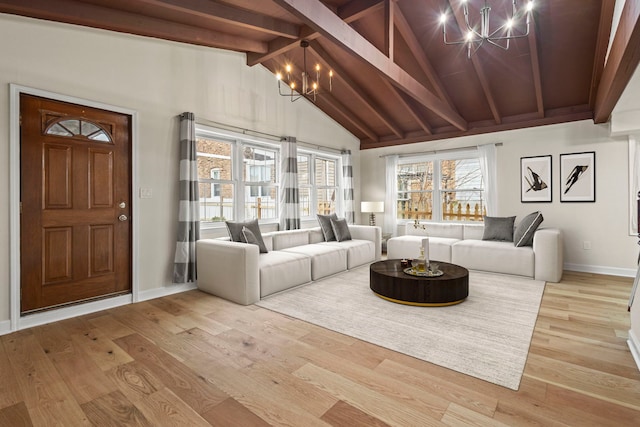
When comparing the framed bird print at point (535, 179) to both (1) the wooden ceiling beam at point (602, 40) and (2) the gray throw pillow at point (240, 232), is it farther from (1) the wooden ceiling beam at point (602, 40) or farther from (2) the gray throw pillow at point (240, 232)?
(2) the gray throw pillow at point (240, 232)

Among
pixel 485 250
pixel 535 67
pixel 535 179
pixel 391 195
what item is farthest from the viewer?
pixel 391 195

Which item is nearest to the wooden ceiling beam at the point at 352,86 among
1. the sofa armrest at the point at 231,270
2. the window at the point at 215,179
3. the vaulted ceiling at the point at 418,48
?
the vaulted ceiling at the point at 418,48

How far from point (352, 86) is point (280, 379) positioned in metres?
4.52

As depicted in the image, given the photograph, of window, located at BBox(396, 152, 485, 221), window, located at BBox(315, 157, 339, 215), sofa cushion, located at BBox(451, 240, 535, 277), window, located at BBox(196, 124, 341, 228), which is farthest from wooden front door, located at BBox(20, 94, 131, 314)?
window, located at BBox(396, 152, 485, 221)

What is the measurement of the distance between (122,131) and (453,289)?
386 centimetres

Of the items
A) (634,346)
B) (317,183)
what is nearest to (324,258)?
(317,183)

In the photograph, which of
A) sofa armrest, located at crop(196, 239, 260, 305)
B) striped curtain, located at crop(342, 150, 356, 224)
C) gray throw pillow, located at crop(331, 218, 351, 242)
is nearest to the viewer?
sofa armrest, located at crop(196, 239, 260, 305)

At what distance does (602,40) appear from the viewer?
129 inches

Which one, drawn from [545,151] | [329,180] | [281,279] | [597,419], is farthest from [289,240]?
[545,151]

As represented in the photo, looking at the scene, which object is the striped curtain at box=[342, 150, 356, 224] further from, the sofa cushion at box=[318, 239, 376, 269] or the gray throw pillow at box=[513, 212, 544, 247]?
the gray throw pillow at box=[513, 212, 544, 247]

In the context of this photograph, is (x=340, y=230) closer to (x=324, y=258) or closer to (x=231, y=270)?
(x=324, y=258)

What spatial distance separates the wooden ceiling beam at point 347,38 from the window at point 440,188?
2044 millimetres

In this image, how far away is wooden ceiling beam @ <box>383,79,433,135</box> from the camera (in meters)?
5.06

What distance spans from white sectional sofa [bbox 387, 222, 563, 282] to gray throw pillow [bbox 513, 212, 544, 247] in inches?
3.0
